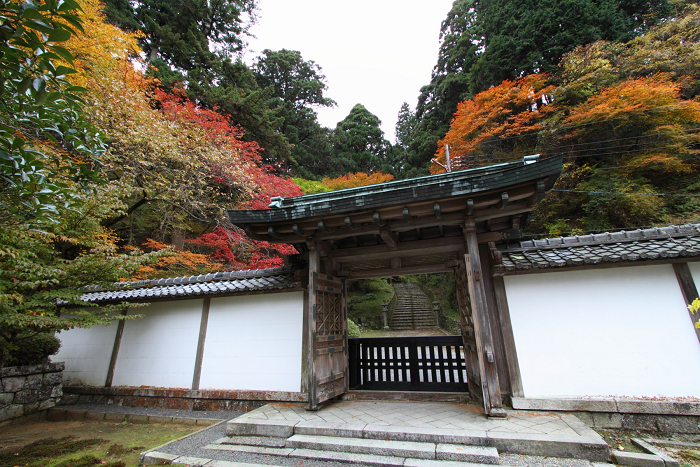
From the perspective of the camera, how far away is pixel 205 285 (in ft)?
23.0

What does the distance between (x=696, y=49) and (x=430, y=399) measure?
18.2m

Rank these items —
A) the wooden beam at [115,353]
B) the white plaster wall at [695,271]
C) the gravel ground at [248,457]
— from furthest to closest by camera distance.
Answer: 1. the wooden beam at [115,353]
2. the white plaster wall at [695,271]
3. the gravel ground at [248,457]

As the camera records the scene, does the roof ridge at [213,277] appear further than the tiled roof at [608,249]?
Yes

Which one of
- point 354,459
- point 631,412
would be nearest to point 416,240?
point 354,459

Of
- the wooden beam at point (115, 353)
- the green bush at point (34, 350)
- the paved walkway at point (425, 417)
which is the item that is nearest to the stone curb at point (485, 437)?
the paved walkway at point (425, 417)

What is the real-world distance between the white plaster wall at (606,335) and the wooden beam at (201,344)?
20.5 feet

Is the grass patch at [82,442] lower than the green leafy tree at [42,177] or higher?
lower

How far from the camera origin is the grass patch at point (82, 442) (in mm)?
4484

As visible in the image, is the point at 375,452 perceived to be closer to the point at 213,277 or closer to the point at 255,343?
the point at 255,343

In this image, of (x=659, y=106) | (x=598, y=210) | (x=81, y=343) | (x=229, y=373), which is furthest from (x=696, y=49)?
(x=81, y=343)

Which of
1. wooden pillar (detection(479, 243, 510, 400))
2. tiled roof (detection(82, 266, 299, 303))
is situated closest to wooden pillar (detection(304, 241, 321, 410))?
tiled roof (detection(82, 266, 299, 303))

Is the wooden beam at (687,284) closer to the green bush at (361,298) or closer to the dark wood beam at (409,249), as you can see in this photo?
the dark wood beam at (409,249)

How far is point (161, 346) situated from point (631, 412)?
881 centimetres

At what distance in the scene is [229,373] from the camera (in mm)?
6426
